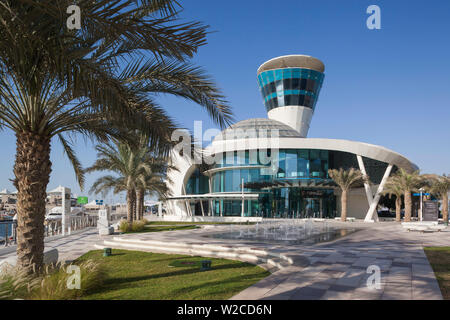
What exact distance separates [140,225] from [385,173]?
2825 cm

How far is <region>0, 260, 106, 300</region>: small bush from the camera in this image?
615 cm

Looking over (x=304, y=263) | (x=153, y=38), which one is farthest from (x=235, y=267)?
(x=153, y=38)

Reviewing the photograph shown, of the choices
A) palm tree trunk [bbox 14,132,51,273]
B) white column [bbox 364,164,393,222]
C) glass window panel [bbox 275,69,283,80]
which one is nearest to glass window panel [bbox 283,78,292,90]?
glass window panel [bbox 275,69,283,80]

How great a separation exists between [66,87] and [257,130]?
4172 cm

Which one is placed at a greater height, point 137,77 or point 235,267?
point 137,77

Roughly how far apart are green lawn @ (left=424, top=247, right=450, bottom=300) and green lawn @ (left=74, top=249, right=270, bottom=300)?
395 centimetres

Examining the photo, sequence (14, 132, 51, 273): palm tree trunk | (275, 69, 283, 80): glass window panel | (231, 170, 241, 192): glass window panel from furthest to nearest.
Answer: (275, 69, 283, 80): glass window panel → (231, 170, 241, 192): glass window panel → (14, 132, 51, 273): palm tree trunk

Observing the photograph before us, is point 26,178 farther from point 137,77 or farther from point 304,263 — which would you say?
point 304,263

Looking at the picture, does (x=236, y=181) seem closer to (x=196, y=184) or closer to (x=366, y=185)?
(x=196, y=184)

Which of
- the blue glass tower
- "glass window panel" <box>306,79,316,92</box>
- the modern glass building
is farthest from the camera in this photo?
"glass window panel" <box>306,79,316,92</box>

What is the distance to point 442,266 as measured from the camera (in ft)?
31.5

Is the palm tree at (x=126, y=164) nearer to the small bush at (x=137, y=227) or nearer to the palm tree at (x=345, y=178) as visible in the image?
the small bush at (x=137, y=227)

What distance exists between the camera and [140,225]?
969 inches

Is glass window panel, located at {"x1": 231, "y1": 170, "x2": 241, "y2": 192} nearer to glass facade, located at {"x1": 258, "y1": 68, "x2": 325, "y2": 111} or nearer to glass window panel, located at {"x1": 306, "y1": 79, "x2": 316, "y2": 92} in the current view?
glass facade, located at {"x1": 258, "y1": 68, "x2": 325, "y2": 111}
